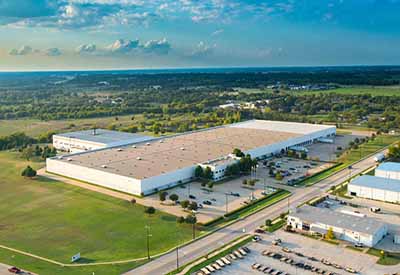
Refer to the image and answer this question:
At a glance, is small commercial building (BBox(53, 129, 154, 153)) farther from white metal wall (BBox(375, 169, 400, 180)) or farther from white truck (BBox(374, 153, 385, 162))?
white metal wall (BBox(375, 169, 400, 180))

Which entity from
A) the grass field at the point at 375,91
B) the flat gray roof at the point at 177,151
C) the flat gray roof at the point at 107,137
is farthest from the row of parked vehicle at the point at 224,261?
the grass field at the point at 375,91

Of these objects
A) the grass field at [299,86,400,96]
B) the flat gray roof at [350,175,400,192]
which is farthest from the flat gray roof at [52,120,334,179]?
the grass field at [299,86,400,96]

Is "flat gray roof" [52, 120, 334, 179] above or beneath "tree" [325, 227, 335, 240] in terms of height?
above

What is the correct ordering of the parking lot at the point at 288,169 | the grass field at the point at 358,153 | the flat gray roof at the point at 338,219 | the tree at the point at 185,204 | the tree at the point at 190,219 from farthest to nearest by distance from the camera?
1. the grass field at the point at 358,153
2. the parking lot at the point at 288,169
3. the tree at the point at 185,204
4. the tree at the point at 190,219
5. the flat gray roof at the point at 338,219

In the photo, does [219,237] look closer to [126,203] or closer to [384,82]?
[126,203]

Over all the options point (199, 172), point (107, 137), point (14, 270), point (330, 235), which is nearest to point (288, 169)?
point (199, 172)

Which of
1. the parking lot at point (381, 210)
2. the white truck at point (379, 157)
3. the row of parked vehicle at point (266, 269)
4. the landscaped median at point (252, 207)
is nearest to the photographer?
the row of parked vehicle at point (266, 269)

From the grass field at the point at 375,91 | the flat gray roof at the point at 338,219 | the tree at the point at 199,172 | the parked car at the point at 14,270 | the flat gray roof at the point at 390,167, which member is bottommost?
the parked car at the point at 14,270

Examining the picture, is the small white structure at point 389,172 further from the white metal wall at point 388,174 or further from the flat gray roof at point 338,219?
the flat gray roof at point 338,219

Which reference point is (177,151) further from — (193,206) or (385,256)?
(385,256)
